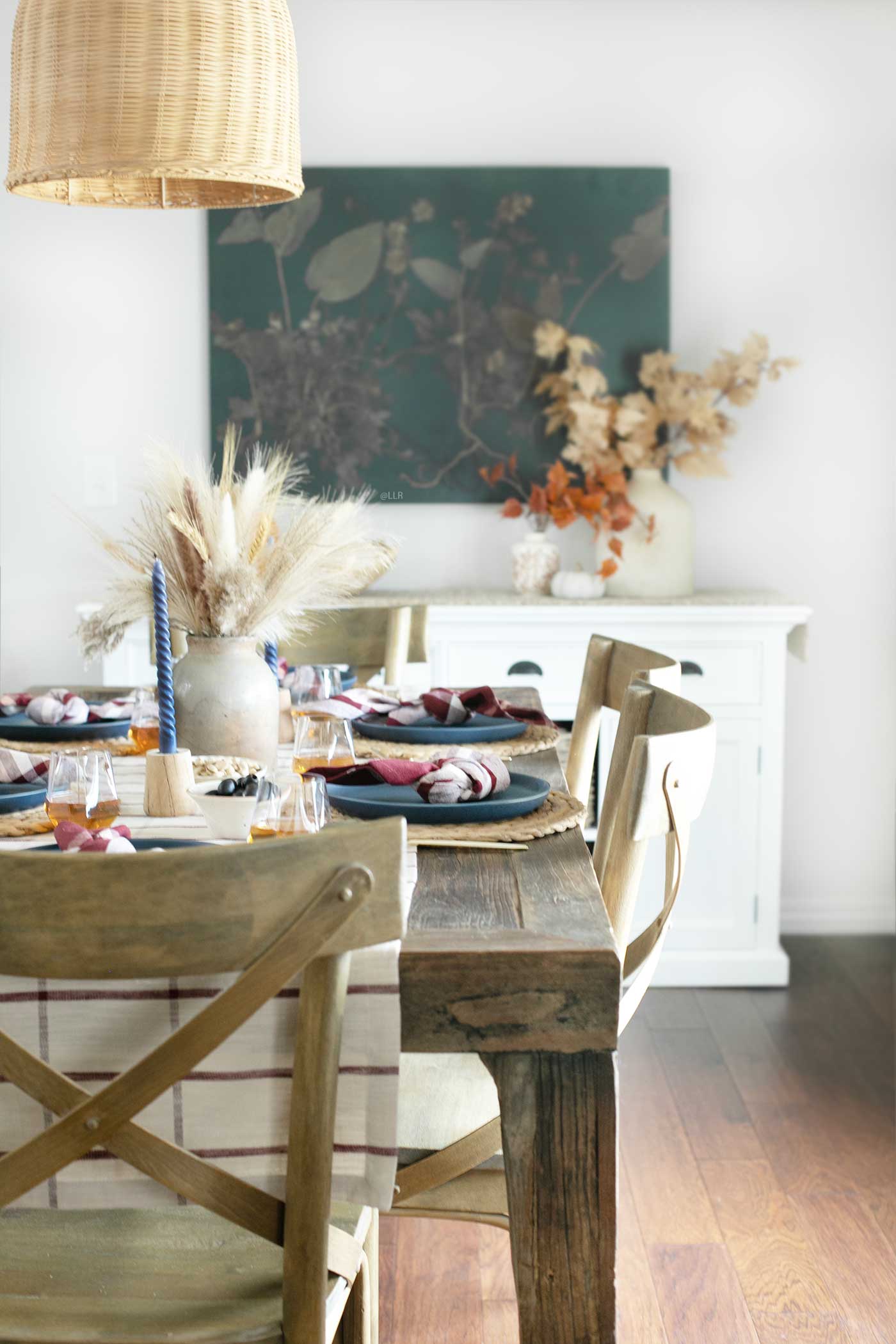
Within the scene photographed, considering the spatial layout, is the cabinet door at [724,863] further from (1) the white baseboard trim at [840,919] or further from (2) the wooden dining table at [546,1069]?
(2) the wooden dining table at [546,1069]

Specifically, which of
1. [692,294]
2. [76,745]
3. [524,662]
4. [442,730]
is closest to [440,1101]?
[442,730]

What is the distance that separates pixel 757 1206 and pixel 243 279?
2561 mm

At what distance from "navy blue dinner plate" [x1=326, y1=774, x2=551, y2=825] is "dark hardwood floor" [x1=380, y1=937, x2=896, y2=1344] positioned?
2.90ft

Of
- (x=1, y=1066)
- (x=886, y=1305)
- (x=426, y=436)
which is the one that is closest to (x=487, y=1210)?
(x=1, y=1066)

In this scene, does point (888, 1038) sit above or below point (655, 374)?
below

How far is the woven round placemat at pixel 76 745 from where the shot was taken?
1.96 metres

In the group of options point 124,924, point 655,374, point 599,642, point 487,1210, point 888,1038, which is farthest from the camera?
point 655,374

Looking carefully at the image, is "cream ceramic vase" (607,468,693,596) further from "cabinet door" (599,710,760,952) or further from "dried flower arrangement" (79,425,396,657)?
"dried flower arrangement" (79,425,396,657)

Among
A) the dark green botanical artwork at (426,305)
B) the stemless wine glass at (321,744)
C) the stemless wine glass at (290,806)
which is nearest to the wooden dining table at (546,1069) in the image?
the stemless wine glass at (290,806)

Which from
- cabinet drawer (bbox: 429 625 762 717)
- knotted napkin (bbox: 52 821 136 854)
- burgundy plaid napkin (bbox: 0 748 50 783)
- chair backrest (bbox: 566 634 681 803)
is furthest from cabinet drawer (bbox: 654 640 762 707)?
knotted napkin (bbox: 52 821 136 854)

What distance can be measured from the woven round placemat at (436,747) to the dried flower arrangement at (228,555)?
8.0 inches

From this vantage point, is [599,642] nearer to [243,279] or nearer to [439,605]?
[439,605]

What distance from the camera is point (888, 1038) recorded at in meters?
2.96

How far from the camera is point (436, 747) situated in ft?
6.18
